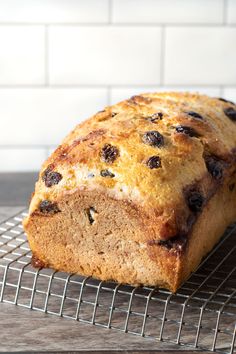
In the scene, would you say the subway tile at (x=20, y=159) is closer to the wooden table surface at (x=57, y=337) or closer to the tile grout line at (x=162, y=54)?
the tile grout line at (x=162, y=54)

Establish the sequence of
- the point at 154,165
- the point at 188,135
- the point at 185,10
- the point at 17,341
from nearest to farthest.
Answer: the point at 17,341
the point at 154,165
the point at 188,135
the point at 185,10

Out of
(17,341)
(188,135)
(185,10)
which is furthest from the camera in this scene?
(185,10)

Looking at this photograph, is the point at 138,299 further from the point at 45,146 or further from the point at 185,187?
the point at 45,146

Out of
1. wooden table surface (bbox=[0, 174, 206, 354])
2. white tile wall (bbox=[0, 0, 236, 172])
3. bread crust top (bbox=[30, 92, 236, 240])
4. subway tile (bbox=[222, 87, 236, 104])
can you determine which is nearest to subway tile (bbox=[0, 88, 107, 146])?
white tile wall (bbox=[0, 0, 236, 172])

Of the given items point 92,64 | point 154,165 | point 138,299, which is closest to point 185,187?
point 154,165

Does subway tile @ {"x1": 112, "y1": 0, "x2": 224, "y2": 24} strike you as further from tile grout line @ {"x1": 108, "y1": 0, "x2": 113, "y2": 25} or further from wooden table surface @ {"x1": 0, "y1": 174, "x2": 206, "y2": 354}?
wooden table surface @ {"x1": 0, "y1": 174, "x2": 206, "y2": 354}

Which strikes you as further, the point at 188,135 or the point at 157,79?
the point at 157,79

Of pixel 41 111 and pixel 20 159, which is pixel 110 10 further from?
pixel 20 159
